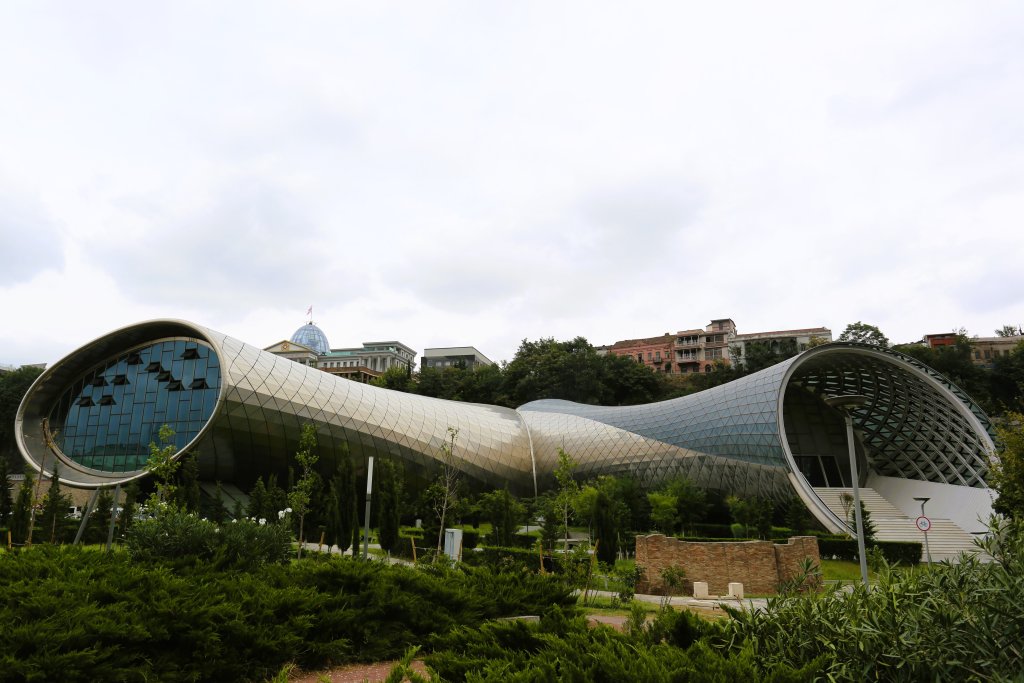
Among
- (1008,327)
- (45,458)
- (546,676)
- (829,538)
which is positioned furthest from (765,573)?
(1008,327)

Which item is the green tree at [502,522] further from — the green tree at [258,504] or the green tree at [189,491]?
the green tree at [189,491]

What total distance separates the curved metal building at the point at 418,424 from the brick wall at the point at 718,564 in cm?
1125

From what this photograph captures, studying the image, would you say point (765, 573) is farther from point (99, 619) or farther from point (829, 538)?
point (99, 619)

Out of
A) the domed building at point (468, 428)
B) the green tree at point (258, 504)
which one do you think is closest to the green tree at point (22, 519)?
the domed building at point (468, 428)

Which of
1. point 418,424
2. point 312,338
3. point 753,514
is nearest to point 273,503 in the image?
point 418,424

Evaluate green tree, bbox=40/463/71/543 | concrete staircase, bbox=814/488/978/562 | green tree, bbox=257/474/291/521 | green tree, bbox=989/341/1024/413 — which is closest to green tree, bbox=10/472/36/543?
green tree, bbox=40/463/71/543

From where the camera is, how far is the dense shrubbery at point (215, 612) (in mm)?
6336

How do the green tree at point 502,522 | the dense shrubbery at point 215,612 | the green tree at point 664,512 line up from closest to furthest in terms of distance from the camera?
1. the dense shrubbery at point 215,612
2. the green tree at point 502,522
3. the green tree at point 664,512

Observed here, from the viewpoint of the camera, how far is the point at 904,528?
32000 mm

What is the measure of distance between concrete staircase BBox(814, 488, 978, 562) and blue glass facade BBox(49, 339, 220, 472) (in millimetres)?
34026

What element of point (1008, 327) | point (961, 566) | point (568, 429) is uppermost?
point (1008, 327)

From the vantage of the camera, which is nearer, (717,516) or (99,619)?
(99,619)

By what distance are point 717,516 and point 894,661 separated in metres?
33.3

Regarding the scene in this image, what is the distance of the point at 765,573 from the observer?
18734 mm
